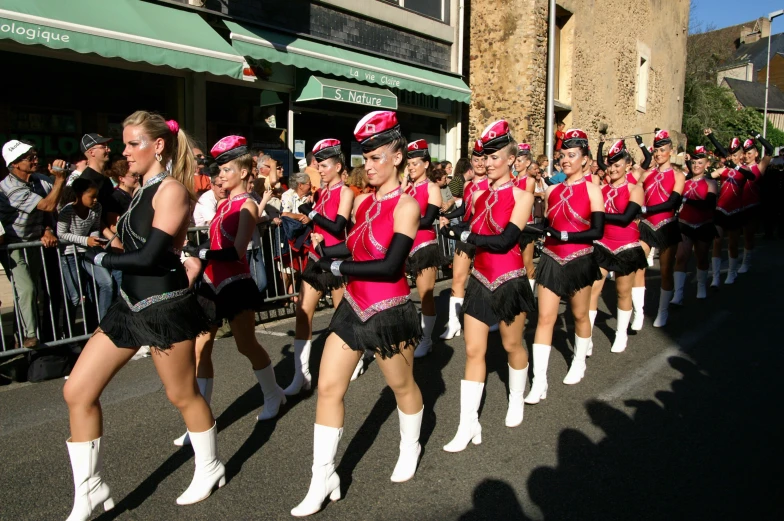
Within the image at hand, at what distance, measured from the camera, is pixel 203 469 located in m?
3.51

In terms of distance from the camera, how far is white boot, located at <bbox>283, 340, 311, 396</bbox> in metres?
5.30

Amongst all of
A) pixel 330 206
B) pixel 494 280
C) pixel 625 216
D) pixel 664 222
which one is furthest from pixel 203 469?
pixel 664 222

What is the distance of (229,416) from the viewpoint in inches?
192

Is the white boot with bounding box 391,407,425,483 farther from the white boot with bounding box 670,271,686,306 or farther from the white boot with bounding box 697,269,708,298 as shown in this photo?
the white boot with bounding box 697,269,708,298

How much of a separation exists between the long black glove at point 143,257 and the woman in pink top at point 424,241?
3.22 metres

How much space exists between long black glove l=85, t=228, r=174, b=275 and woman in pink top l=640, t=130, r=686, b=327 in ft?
20.2

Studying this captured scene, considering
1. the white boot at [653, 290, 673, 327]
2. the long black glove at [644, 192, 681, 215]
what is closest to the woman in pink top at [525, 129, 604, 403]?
the long black glove at [644, 192, 681, 215]

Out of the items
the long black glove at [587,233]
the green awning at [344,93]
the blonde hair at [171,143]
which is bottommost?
the long black glove at [587,233]

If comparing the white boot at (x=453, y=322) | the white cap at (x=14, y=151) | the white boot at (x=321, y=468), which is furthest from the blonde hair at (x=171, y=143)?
the white boot at (x=453, y=322)

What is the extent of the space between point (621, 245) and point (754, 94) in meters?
64.0

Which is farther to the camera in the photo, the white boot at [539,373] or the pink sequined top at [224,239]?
the white boot at [539,373]

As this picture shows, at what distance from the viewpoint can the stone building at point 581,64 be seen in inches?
744

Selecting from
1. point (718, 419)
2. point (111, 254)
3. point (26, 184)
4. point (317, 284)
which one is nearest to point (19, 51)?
point (26, 184)

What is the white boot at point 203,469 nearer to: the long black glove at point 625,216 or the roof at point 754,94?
the long black glove at point 625,216
